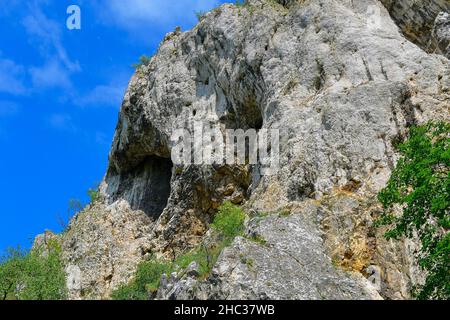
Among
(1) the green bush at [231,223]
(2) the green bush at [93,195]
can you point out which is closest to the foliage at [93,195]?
(2) the green bush at [93,195]

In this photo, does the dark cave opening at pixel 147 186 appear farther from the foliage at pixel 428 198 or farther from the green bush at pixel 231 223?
the foliage at pixel 428 198

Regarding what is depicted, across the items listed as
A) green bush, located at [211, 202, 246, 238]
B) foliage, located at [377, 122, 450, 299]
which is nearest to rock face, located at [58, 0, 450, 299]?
green bush, located at [211, 202, 246, 238]

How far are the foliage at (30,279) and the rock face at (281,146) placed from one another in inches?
218

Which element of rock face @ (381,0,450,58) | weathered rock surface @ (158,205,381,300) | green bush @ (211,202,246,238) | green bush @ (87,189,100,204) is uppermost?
rock face @ (381,0,450,58)

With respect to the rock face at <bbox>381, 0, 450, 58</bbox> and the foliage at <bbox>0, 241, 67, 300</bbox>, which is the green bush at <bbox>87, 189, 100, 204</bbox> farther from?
the rock face at <bbox>381, 0, 450, 58</bbox>

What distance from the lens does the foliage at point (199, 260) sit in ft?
82.1

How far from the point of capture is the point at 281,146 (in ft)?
107

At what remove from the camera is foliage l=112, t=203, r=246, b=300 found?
25.0 m

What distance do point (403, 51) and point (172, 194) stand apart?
19.8m

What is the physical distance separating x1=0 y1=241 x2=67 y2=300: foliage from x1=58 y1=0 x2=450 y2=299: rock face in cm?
553

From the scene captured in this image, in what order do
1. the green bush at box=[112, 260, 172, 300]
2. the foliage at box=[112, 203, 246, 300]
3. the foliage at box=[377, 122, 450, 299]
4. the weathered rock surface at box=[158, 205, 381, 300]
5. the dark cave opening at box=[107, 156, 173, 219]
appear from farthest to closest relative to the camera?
the dark cave opening at box=[107, 156, 173, 219] → the green bush at box=[112, 260, 172, 300] → the foliage at box=[112, 203, 246, 300] → the weathered rock surface at box=[158, 205, 381, 300] → the foliage at box=[377, 122, 450, 299]

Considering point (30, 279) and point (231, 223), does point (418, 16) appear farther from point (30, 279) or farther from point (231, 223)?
point (30, 279)
